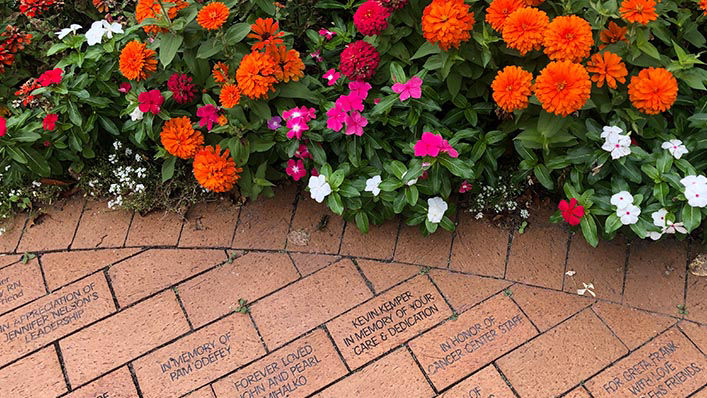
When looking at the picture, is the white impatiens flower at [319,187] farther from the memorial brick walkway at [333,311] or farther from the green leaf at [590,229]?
the green leaf at [590,229]

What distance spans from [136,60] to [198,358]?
1224 mm

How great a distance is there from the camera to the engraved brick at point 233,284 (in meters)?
2.52

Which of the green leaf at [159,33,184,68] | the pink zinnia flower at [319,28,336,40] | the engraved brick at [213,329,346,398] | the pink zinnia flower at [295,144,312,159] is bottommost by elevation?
the engraved brick at [213,329,346,398]

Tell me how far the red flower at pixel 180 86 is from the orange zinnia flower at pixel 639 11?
1.69 m

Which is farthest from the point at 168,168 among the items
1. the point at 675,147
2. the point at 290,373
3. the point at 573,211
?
the point at 675,147

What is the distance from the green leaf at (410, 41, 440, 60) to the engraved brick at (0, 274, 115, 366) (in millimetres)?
1662

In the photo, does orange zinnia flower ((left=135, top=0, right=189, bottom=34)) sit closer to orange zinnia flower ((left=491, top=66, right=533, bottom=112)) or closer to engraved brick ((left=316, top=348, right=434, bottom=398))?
orange zinnia flower ((left=491, top=66, right=533, bottom=112))

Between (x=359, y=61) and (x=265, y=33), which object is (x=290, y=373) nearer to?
(x=359, y=61)

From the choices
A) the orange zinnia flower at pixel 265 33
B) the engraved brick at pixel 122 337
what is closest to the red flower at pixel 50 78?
the orange zinnia flower at pixel 265 33

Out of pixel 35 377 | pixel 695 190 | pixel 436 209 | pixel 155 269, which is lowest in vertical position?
pixel 35 377

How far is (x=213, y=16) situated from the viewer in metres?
2.20

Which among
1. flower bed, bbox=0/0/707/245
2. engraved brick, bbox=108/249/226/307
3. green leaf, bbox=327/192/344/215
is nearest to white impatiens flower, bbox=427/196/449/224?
flower bed, bbox=0/0/707/245

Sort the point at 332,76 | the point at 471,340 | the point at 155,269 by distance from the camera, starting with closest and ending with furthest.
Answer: the point at 471,340 < the point at 332,76 < the point at 155,269

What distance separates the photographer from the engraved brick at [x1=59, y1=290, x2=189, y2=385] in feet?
7.85
